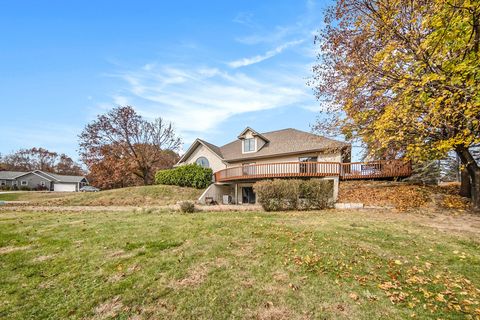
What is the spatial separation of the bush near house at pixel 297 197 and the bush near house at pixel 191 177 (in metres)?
11.7

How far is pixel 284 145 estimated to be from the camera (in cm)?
2156

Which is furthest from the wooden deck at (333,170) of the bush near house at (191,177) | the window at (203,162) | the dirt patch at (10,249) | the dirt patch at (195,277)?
the dirt patch at (10,249)

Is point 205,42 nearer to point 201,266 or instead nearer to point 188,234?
point 188,234

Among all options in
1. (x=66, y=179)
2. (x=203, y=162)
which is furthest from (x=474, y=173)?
(x=66, y=179)

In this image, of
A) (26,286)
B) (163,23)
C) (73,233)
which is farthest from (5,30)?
(26,286)

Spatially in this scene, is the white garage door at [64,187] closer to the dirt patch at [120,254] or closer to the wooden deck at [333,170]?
the wooden deck at [333,170]

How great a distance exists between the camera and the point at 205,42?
11.0m

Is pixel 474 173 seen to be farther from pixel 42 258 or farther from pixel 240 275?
pixel 42 258

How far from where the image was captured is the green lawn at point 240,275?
3.02 metres

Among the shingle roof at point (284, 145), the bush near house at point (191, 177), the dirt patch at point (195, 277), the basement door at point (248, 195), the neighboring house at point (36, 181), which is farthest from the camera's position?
the neighboring house at point (36, 181)

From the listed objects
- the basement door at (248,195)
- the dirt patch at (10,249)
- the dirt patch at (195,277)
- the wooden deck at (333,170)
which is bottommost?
the basement door at (248,195)

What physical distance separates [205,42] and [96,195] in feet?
59.1

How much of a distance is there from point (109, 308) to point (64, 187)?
214ft

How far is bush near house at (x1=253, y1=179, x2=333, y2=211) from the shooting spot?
11945mm
